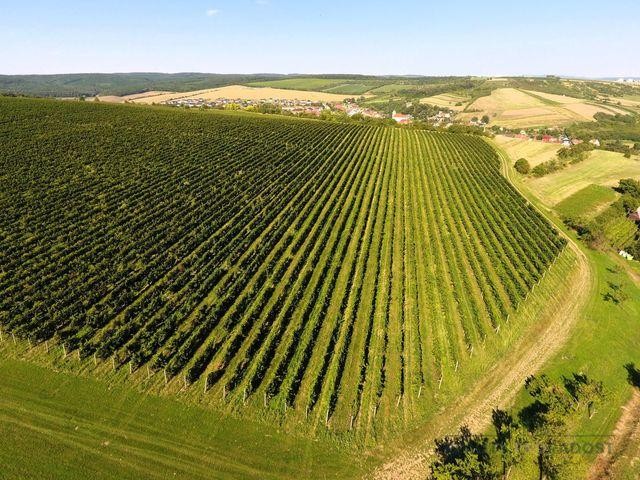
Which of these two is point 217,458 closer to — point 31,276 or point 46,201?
point 31,276

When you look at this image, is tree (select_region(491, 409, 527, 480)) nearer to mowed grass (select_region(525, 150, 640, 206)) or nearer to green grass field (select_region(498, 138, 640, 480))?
green grass field (select_region(498, 138, 640, 480))

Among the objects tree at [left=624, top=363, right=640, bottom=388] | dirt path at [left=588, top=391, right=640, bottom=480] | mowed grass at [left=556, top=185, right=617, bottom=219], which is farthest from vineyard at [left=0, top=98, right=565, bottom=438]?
dirt path at [left=588, top=391, right=640, bottom=480]

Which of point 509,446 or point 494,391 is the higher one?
point 509,446

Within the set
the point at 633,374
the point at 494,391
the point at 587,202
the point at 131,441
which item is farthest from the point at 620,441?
the point at 587,202

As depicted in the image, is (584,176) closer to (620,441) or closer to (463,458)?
(620,441)

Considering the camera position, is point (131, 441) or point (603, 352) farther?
point (603, 352)

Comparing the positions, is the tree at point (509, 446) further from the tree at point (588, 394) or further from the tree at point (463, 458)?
the tree at point (588, 394)

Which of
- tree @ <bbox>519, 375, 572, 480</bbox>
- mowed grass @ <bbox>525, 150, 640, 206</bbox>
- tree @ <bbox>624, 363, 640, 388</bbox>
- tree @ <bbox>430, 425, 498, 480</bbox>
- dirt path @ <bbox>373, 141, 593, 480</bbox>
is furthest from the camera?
mowed grass @ <bbox>525, 150, 640, 206</bbox>
